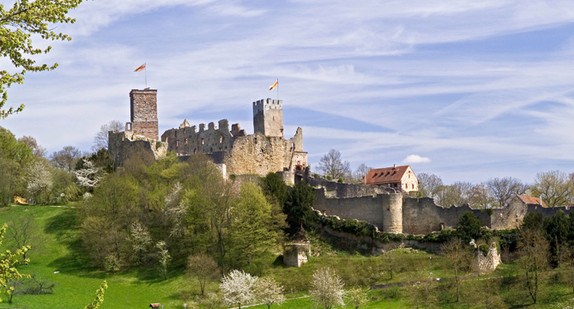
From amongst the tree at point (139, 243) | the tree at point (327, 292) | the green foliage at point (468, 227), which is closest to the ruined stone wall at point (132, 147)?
the tree at point (139, 243)

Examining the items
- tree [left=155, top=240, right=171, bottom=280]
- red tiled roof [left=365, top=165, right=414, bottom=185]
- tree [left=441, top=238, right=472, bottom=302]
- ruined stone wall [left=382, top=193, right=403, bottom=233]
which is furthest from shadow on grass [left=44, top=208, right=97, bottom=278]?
red tiled roof [left=365, top=165, right=414, bottom=185]

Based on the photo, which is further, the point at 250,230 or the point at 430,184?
the point at 430,184

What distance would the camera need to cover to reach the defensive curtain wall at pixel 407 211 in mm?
45375

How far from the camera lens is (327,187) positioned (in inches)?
2074

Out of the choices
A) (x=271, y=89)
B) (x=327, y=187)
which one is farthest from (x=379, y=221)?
(x=271, y=89)

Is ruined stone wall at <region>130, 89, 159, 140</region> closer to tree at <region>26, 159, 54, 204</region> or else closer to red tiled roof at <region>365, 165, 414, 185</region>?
tree at <region>26, 159, 54, 204</region>

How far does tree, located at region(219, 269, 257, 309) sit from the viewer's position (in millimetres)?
40000

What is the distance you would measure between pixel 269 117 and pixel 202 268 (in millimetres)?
19068

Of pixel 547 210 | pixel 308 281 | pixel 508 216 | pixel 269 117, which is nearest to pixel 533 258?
pixel 508 216

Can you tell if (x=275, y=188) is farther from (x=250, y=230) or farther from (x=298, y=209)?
(x=250, y=230)

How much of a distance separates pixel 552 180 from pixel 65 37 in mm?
60662

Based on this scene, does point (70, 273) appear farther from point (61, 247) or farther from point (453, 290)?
point (453, 290)

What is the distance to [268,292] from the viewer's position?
3953cm

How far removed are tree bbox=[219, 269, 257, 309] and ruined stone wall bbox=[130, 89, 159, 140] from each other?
22927 millimetres
